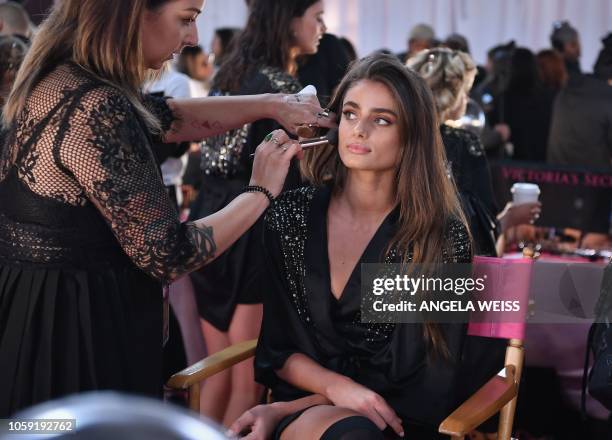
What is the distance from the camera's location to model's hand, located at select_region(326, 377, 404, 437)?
172 cm

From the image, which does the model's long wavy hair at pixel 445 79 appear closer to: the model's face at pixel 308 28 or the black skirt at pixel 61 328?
the model's face at pixel 308 28

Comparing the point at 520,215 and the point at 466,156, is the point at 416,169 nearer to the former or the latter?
the point at 466,156

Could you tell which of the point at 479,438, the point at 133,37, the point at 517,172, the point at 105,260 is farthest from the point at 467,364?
the point at 517,172

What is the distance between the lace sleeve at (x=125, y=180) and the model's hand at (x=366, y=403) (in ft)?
1.73

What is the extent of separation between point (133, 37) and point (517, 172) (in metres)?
2.26

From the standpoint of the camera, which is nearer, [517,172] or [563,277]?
[563,277]

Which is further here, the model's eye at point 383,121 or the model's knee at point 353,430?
the model's eye at point 383,121

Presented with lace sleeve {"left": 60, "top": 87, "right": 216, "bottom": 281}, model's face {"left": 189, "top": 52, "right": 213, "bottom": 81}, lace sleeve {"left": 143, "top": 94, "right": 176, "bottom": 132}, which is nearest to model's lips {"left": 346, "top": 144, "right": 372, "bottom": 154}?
lace sleeve {"left": 143, "top": 94, "right": 176, "bottom": 132}

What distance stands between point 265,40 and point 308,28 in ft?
0.42

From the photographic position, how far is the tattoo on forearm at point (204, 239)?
1.41 metres

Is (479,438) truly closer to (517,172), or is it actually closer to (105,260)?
(517,172)

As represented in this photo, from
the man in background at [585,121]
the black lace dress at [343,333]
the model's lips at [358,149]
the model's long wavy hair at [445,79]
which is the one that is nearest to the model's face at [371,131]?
the model's lips at [358,149]

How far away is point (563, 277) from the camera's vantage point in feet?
7.64

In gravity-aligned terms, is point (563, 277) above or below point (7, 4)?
below
